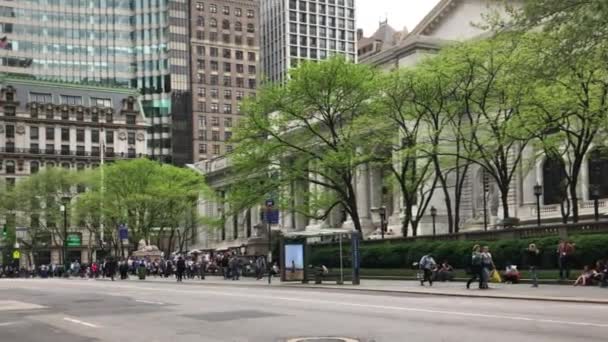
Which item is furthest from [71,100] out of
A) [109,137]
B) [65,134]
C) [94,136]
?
[109,137]

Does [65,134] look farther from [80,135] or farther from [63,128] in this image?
[80,135]

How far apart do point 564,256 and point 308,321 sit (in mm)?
18506

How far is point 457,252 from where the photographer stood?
138 ft

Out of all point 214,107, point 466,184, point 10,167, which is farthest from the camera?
point 214,107

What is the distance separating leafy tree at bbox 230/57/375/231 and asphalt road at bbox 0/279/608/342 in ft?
88.8

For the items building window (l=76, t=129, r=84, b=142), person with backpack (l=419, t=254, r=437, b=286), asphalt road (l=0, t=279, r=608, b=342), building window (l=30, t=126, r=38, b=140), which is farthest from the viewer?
building window (l=76, t=129, r=84, b=142)

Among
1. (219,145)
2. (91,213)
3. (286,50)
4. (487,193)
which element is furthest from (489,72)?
(286,50)

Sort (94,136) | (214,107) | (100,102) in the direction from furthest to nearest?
(214,107) < (100,102) < (94,136)

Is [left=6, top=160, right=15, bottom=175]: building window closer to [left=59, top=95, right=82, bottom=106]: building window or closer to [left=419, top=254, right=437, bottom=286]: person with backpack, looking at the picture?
[left=59, top=95, right=82, bottom=106]: building window

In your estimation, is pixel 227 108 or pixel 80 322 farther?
pixel 227 108

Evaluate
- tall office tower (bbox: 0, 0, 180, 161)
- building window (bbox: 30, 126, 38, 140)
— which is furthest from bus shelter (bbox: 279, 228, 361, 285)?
tall office tower (bbox: 0, 0, 180, 161)

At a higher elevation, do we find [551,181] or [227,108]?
[227,108]

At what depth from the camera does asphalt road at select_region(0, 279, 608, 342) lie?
14.7 meters

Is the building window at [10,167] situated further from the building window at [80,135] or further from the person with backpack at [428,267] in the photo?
the person with backpack at [428,267]
